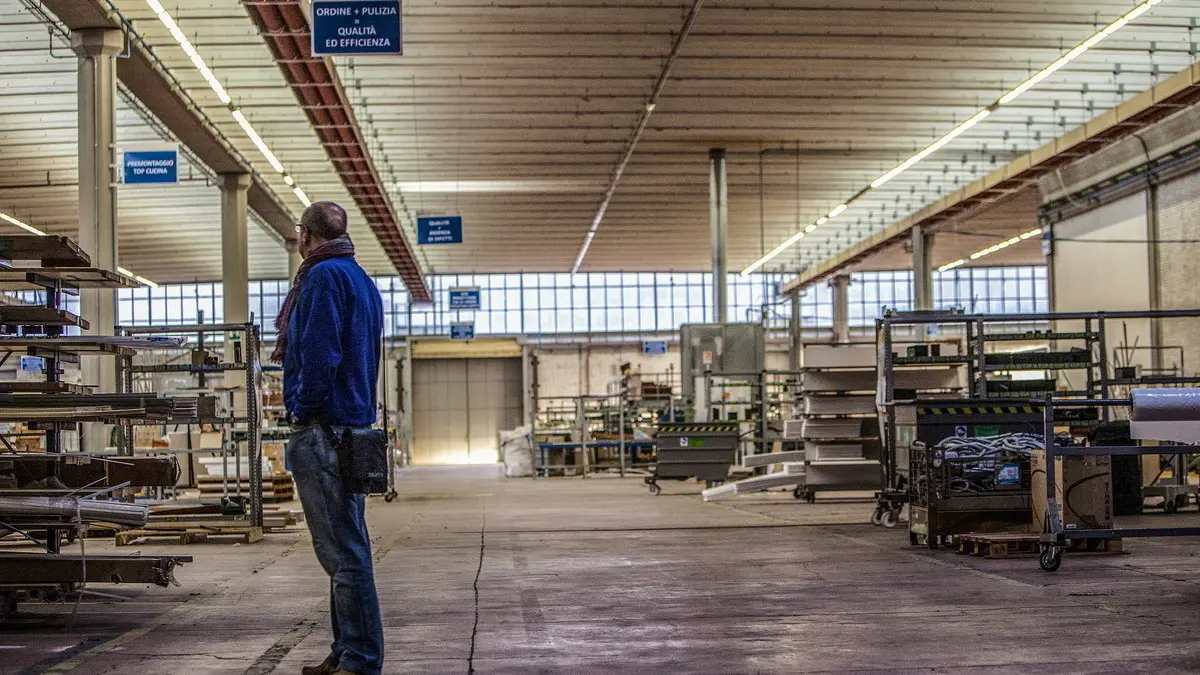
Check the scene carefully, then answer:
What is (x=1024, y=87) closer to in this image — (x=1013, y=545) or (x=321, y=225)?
(x=1013, y=545)

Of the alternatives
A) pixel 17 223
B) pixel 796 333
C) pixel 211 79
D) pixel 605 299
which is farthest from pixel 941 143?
pixel 605 299

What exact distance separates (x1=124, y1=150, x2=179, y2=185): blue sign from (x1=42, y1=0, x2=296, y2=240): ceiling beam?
4.08ft

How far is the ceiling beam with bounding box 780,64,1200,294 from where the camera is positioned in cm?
2073

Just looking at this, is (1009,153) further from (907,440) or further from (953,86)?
(907,440)

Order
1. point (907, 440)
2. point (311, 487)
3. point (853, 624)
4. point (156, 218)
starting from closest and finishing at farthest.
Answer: point (311, 487), point (853, 624), point (907, 440), point (156, 218)

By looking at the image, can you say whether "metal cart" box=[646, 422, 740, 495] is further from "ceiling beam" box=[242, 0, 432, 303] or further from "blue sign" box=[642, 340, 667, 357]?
"blue sign" box=[642, 340, 667, 357]

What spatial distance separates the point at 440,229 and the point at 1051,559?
1993 cm

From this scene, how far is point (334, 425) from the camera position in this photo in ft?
15.9

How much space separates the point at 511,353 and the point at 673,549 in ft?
126

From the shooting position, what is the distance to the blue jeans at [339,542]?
189 inches

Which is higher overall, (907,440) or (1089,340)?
(1089,340)

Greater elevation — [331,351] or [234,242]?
[234,242]

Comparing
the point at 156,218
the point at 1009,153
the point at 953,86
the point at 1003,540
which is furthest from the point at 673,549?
the point at 156,218

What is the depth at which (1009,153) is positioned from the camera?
97.6 ft
